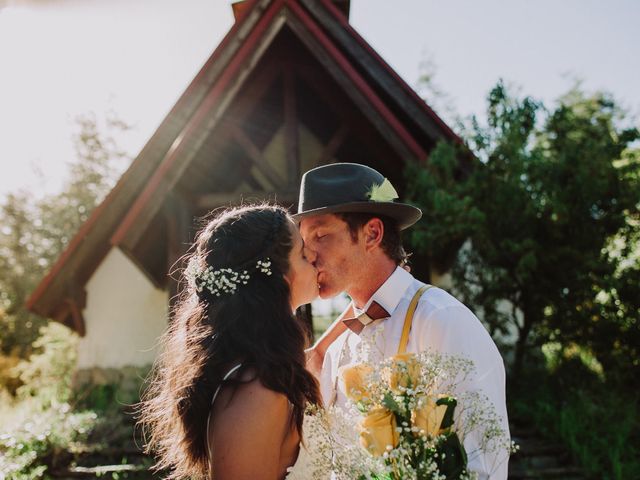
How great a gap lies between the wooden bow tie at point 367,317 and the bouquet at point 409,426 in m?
0.86

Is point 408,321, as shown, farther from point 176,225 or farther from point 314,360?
point 176,225

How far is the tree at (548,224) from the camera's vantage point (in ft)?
20.7

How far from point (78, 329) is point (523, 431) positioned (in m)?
7.30

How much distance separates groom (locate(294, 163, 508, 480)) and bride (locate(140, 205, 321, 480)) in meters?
0.24

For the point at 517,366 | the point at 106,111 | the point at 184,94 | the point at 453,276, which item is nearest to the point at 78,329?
the point at 184,94

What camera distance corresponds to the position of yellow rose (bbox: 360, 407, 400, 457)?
59.0 inches

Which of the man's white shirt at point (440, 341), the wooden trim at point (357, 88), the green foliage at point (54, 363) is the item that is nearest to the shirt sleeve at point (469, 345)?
the man's white shirt at point (440, 341)

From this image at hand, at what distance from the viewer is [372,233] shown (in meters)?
2.77

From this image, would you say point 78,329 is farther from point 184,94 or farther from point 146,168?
point 184,94

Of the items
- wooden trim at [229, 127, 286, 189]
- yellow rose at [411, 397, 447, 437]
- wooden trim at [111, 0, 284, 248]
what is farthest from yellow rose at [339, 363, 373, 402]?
wooden trim at [229, 127, 286, 189]

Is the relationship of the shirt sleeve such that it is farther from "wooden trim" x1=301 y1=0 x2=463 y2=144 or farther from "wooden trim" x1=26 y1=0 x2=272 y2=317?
"wooden trim" x1=26 y1=0 x2=272 y2=317

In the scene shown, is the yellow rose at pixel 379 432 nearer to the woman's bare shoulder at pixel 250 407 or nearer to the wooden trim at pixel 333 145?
the woman's bare shoulder at pixel 250 407

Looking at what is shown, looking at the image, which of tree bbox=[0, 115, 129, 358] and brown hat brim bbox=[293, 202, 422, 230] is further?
tree bbox=[0, 115, 129, 358]

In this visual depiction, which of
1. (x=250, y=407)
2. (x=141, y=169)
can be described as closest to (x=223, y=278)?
(x=250, y=407)
